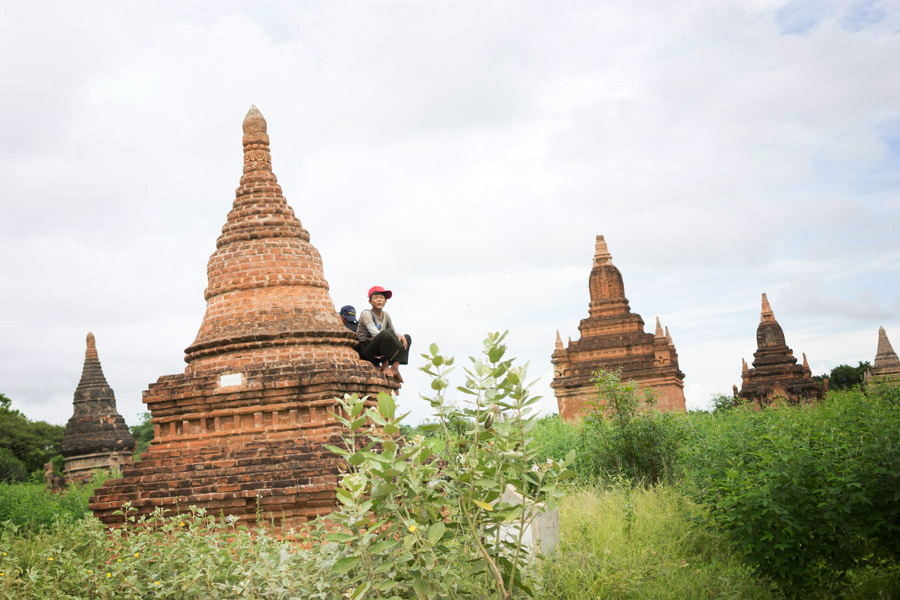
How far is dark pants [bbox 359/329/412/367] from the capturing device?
10070mm

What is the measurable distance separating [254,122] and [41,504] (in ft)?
39.6

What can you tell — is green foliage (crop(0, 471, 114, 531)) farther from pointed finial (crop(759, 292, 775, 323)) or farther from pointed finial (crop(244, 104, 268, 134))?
pointed finial (crop(759, 292, 775, 323))

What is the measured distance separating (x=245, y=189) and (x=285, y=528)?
4.36 m

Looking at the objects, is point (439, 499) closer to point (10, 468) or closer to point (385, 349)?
point (385, 349)

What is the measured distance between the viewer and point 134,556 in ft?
21.7

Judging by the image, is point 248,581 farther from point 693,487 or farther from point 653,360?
point 653,360

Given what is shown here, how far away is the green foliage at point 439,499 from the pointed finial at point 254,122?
22.7 feet

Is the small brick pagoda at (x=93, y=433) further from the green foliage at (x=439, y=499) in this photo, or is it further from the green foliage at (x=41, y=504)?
the green foliage at (x=439, y=499)

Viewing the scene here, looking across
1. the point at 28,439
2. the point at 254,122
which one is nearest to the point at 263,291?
the point at 254,122

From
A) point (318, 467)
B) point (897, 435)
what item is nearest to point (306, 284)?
point (318, 467)

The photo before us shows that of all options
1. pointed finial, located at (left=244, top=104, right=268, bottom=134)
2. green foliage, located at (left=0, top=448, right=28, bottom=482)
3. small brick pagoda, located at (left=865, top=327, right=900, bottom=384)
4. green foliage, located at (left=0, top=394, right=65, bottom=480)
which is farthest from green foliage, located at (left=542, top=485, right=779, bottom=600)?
green foliage, located at (left=0, top=394, right=65, bottom=480)

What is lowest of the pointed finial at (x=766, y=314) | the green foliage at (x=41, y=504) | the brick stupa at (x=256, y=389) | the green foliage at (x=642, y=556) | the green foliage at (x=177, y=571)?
the green foliage at (x=642, y=556)

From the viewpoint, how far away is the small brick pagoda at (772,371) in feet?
94.0

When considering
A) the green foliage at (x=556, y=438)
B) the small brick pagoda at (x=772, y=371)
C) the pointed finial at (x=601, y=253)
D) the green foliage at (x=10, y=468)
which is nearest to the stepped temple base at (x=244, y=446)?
the green foliage at (x=556, y=438)
